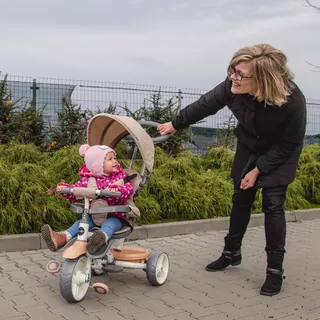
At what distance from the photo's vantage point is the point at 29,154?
6922mm

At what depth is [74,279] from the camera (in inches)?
142

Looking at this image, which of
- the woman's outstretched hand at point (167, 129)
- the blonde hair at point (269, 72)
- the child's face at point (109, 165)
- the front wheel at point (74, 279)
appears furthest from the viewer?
the woman's outstretched hand at point (167, 129)

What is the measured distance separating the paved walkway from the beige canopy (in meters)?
1.11

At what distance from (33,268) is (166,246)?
1.75m

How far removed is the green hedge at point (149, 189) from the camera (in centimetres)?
565

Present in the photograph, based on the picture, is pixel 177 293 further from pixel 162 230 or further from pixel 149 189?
pixel 149 189

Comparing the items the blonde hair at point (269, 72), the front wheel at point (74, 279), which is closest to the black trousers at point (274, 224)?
the blonde hair at point (269, 72)

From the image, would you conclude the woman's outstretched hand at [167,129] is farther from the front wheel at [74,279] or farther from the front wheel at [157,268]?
the front wheel at [74,279]

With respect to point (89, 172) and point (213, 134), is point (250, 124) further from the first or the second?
point (213, 134)

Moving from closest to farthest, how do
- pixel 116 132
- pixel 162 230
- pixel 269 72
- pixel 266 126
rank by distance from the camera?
pixel 269 72 → pixel 266 126 → pixel 116 132 → pixel 162 230

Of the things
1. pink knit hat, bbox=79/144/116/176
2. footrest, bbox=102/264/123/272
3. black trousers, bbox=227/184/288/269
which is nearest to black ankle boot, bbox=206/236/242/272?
black trousers, bbox=227/184/288/269

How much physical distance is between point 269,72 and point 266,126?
0.46 metres

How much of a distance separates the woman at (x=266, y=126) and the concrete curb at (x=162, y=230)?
186 cm

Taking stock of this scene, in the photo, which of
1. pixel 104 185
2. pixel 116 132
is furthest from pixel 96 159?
pixel 116 132
